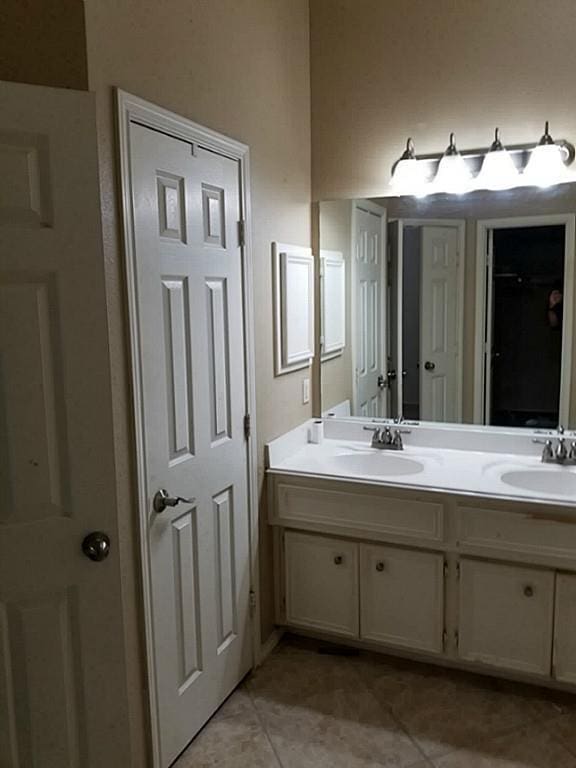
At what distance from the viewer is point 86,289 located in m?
1.45

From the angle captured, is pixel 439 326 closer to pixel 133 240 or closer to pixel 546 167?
pixel 546 167

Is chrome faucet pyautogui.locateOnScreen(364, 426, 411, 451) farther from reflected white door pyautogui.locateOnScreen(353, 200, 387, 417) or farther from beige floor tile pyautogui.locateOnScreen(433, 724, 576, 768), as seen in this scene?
beige floor tile pyautogui.locateOnScreen(433, 724, 576, 768)

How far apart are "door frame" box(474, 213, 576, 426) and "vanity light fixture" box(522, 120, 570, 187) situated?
0.16 m

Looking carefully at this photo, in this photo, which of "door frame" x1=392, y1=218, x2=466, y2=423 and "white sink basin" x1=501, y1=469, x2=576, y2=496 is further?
"door frame" x1=392, y1=218, x2=466, y2=423

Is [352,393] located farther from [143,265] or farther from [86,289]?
[86,289]

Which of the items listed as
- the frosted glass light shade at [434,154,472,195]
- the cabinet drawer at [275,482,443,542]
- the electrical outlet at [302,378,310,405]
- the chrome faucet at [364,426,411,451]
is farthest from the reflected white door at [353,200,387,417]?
the cabinet drawer at [275,482,443,542]

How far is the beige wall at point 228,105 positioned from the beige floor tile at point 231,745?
1.05ft

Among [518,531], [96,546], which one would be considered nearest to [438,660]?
[518,531]

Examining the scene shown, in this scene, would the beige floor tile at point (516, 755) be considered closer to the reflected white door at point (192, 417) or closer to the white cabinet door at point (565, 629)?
the white cabinet door at point (565, 629)

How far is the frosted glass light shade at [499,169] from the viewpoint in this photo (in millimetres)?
2564

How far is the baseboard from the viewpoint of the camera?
8.58 ft

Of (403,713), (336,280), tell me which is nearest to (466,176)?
(336,280)

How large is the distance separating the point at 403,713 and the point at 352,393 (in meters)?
1.38

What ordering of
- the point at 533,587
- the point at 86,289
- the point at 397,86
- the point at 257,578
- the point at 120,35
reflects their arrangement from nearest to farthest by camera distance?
1. the point at 86,289
2. the point at 120,35
3. the point at 533,587
4. the point at 257,578
5. the point at 397,86
